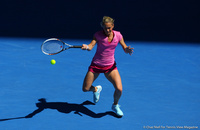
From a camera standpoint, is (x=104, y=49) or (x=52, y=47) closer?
(x=104, y=49)

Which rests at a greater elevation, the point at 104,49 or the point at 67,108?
the point at 104,49

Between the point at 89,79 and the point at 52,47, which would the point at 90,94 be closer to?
the point at 89,79

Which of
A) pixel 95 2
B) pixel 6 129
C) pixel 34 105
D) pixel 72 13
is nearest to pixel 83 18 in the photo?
pixel 72 13

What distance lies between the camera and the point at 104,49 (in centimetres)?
543

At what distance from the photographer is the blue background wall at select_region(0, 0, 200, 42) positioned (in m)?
10.2

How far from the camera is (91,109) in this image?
19.4 feet

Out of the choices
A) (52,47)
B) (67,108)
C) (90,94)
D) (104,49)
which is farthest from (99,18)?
(104,49)

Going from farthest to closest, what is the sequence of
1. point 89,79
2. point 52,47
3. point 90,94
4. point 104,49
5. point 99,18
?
point 99,18
point 90,94
point 52,47
point 89,79
point 104,49

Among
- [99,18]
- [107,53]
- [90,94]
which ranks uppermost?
[99,18]

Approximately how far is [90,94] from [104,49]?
1.36 m

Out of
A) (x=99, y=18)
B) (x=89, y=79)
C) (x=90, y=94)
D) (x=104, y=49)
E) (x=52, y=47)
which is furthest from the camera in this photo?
(x=99, y=18)

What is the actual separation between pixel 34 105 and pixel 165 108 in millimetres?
2298

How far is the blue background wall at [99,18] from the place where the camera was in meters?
10.2

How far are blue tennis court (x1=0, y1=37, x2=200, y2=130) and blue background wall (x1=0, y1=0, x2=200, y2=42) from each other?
1122 mm
